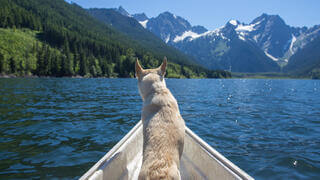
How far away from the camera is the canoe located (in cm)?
373

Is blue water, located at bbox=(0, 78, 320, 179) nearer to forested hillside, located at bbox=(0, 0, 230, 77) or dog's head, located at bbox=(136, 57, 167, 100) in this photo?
dog's head, located at bbox=(136, 57, 167, 100)

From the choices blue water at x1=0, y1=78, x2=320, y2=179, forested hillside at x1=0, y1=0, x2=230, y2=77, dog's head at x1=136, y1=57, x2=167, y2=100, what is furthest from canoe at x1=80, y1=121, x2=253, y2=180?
forested hillside at x1=0, y1=0, x2=230, y2=77

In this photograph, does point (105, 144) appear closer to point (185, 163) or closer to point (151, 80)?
point (185, 163)

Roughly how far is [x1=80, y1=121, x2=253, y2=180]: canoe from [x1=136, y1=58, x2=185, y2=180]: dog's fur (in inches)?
40.6

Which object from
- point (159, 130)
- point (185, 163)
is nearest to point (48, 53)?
point (185, 163)

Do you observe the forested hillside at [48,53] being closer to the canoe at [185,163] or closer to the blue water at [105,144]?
the blue water at [105,144]

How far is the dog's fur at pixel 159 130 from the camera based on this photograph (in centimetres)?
309

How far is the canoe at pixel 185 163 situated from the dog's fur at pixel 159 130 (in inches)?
40.6

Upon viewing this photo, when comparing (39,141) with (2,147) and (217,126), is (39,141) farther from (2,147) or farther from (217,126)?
(217,126)

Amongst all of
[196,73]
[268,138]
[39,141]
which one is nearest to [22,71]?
[39,141]

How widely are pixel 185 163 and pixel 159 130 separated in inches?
114

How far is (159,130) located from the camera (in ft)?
12.1

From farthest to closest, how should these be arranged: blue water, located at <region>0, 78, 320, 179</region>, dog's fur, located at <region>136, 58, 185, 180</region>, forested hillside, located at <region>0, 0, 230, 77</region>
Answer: forested hillside, located at <region>0, 0, 230, 77</region>
blue water, located at <region>0, 78, 320, 179</region>
dog's fur, located at <region>136, 58, 185, 180</region>

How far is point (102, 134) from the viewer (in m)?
10.6
